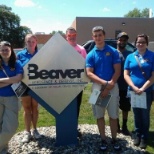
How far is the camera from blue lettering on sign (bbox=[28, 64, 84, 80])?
4402 millimetres

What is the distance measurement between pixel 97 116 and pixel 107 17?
97.3 feet

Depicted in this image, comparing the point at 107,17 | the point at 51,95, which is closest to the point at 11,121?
the point at 51,95

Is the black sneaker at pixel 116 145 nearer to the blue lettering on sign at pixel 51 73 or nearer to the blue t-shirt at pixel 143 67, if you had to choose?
the blue t-shirt at pixel 143 67

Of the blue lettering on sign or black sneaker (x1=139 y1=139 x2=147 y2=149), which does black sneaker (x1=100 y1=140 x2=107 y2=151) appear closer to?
black sneaker (x1=139 y1=139 x2=147 y2=149)

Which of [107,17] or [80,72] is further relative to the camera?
→ [107,17]

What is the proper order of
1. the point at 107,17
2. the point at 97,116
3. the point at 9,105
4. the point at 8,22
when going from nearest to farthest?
the point at 9,105, the point at 97,116, the point at 107,17, the point at 8,22

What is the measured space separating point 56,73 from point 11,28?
54.8 metres

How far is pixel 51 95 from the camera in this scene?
454 centimetres

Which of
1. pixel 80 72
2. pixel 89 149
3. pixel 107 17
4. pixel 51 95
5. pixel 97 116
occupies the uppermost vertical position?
pixel 107 17

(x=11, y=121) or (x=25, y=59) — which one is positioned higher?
(x=25, y=59)

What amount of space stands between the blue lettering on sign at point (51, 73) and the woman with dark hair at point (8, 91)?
188 millimetres

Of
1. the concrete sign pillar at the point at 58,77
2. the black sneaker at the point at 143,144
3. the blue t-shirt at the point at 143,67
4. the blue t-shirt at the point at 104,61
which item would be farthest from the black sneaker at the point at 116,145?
the blue t-shirt at the point at 104,61

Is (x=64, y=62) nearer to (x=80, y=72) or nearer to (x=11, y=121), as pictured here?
(x=80, y=72)

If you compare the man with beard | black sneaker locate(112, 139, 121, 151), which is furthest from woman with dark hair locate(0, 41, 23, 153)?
the man with beard
